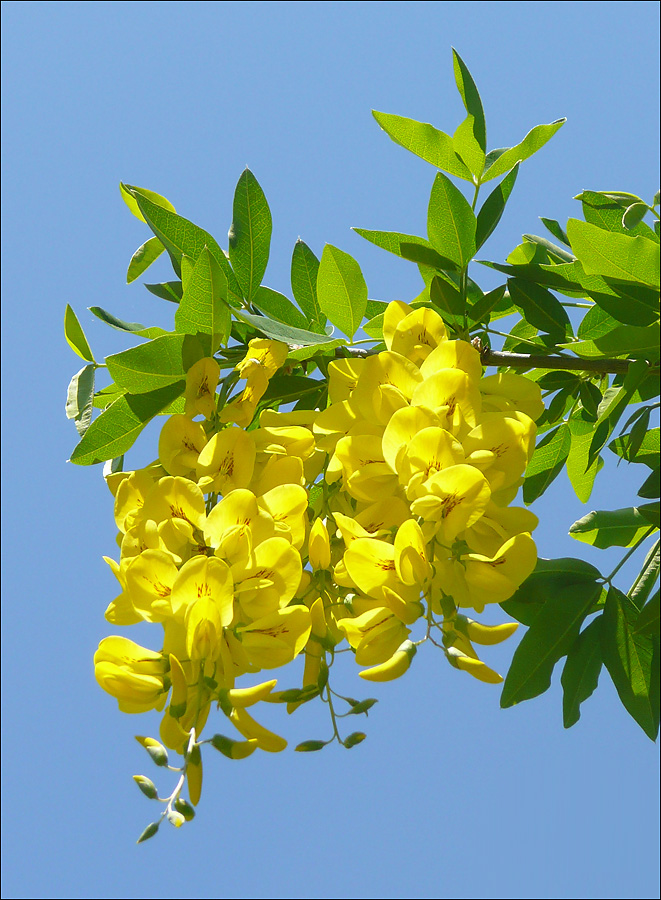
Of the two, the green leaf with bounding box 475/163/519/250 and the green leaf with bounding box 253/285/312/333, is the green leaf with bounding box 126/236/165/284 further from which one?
the green leaf with bounding box 475/163/519/250

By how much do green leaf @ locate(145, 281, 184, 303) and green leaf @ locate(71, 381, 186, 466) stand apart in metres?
0.20

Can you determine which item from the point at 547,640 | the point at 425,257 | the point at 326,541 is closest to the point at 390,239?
the point at 425,257

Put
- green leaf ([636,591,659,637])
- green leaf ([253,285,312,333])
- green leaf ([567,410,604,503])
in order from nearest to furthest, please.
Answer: green leaf ([636,591,659,637]) < green leaf ([253,285,312,333]) < green leaf ([567,410,604,503])

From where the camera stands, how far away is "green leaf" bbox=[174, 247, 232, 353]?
3.52 ft

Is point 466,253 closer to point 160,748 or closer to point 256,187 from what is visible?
point 256,187

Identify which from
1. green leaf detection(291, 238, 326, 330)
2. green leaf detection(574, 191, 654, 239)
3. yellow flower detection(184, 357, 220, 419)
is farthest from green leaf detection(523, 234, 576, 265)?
yellow flower detection(184, 357, 220, 419)

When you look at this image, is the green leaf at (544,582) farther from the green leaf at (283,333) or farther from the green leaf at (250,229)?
the green leaf at (250,229)

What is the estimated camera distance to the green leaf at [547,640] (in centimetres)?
112

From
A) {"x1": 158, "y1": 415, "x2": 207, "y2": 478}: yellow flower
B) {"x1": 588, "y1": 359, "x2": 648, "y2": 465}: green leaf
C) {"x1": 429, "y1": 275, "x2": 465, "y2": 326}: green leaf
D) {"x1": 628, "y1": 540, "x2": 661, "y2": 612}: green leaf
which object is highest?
{"x1": 429, "y1": 275, "x2": 465, "y2": 326}: green leaf

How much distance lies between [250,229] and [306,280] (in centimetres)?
13

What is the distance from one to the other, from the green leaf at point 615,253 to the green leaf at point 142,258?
68 cm

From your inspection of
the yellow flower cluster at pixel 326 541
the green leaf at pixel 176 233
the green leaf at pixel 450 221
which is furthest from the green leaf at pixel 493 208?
the green leaf at pixel 176 233

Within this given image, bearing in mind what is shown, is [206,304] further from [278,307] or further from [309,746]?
[309,746]

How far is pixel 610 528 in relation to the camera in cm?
139
